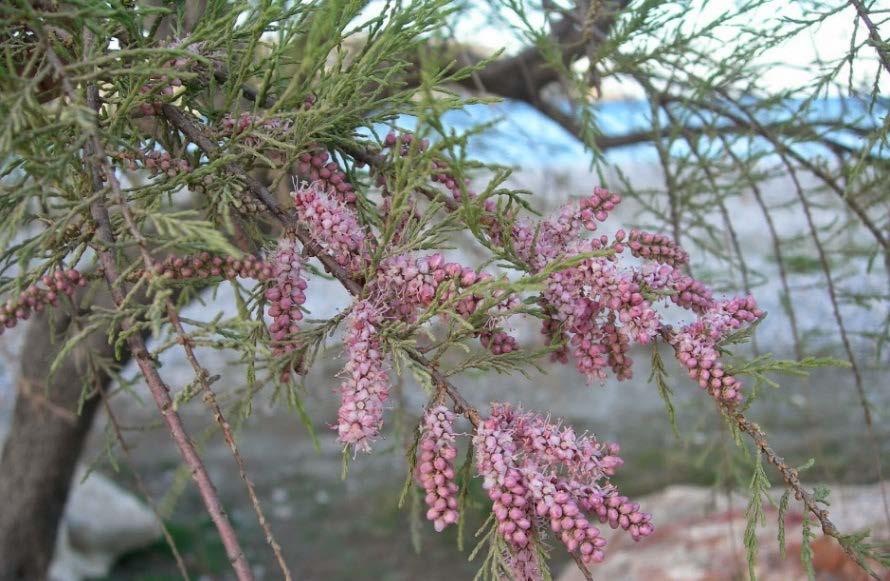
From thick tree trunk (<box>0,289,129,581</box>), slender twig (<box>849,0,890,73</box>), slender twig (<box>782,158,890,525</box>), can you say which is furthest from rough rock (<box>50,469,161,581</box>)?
slender twig (<box>849,0,890,73</box>)

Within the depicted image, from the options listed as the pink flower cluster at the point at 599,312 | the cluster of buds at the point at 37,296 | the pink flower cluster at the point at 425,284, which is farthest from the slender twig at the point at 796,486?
the cluster of buds at the point at 37,296

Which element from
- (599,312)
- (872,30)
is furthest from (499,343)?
(872,30)

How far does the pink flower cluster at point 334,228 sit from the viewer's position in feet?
2.43

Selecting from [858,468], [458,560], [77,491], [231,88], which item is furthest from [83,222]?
[858,468]

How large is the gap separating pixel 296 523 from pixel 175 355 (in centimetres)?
301

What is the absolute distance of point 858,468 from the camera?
4152 millimetres

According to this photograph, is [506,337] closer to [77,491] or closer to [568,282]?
[568,282]

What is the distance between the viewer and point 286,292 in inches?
29.3

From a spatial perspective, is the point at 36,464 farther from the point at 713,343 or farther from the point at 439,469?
the point at 713,343

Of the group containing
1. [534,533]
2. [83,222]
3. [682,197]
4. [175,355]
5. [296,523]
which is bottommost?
[534,533]

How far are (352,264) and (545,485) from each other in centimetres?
25

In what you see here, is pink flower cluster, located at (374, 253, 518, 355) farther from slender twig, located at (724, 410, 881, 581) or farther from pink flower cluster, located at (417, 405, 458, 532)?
slender twig, located at (724, 410, 881, 581)

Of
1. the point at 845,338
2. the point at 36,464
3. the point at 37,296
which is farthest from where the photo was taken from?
the point at 36,464

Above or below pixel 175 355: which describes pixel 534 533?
below
